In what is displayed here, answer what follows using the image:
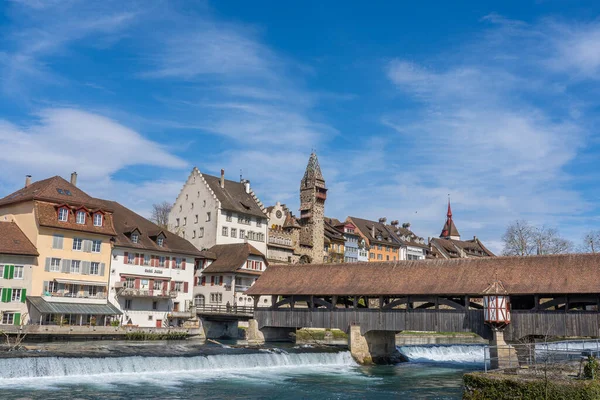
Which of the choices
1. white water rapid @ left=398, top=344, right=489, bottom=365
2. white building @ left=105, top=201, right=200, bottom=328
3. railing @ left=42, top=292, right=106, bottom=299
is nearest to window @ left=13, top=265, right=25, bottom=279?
railing @ left=42, top=292, right=106, bottom=299

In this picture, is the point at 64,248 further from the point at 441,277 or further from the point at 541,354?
the point at 541,354

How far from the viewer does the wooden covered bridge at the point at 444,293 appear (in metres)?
26.8

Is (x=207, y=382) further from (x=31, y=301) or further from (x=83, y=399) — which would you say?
(x=31, y=301)

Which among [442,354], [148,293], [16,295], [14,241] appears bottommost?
[442,354]

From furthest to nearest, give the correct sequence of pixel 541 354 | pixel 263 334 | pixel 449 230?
pixel 449 230, pixel 263 334, pixel 541 354

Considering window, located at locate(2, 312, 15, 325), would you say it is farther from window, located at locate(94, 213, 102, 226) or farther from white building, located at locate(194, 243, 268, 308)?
white building, located at locate(194, 243, 268, 308)

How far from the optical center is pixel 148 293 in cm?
4097

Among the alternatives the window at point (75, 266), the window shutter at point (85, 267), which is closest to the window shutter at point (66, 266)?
the window at point (75, 266)

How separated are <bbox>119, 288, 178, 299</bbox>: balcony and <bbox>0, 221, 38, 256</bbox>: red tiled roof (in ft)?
20.8

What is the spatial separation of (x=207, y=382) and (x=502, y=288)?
1330 cm

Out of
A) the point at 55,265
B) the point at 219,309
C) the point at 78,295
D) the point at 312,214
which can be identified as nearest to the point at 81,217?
the point at 55,265

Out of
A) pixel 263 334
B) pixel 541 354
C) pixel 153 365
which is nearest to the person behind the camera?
pixel 541 354

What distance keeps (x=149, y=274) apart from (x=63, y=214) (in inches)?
285

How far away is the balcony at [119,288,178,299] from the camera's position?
39.9 metres
